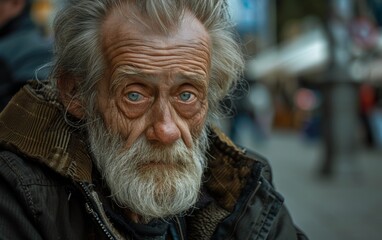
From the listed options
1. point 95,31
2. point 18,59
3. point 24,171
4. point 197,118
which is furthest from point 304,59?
point 24,171

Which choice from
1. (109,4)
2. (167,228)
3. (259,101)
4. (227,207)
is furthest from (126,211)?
(259,101)

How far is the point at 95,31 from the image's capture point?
1.98 m

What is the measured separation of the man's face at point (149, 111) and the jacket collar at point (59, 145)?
9cm

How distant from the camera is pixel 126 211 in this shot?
6.81 feet

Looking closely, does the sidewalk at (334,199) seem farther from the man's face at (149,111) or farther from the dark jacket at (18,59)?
the man's face at (149,111)

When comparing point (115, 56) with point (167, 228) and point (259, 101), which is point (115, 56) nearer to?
point (167, 228)

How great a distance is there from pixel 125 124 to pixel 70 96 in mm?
215

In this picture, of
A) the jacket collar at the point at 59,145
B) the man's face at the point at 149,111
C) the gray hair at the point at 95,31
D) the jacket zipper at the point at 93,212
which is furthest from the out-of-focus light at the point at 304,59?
the jacket zipper at the point at 93,212

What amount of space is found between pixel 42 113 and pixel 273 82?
3849 centimetres

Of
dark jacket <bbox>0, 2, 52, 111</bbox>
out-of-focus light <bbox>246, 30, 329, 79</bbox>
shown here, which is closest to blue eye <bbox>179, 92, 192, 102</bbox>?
dark jacket <bbox>0, 2, 52, 111</bbox>

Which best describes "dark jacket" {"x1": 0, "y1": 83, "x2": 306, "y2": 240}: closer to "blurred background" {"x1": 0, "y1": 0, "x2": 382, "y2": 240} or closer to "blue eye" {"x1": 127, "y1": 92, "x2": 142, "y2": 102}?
"blue eye" {"x1": 127, "y1": 92, "x2": 142, "y2": 102}

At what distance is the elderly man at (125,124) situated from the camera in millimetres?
1874

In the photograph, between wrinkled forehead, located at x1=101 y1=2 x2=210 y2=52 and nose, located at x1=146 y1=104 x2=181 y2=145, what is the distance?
199 mm

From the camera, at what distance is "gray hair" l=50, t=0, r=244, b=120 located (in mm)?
1958
